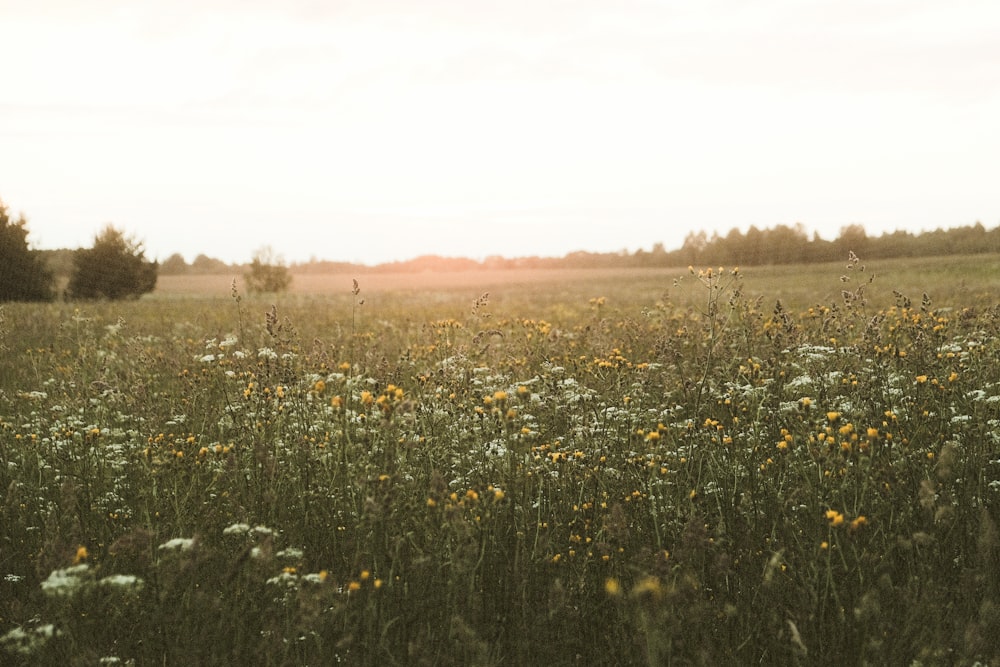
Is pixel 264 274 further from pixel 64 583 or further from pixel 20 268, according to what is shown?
pixel 64 583

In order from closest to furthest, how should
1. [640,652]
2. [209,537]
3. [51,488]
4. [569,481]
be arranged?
[640,652] → [209,537] → [569,481] → [51,488]

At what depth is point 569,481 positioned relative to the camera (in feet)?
12.6

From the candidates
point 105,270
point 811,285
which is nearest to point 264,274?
point 105,270

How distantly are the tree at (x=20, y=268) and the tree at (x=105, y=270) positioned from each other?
3.65 meters

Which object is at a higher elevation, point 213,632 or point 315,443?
point 315,443

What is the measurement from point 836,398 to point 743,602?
2.03 metres

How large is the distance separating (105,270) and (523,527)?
122 feet

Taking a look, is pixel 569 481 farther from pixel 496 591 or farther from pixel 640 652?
pixel 640 652

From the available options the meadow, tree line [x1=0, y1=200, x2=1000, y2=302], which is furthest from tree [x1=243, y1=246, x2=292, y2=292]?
the meadow

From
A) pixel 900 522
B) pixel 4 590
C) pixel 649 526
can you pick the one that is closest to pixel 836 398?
pixel 900 522

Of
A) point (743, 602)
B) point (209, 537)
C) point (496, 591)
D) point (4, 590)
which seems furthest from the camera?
point (209, 537)

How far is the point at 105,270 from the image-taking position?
111 ft

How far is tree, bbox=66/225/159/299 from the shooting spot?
1321 inches

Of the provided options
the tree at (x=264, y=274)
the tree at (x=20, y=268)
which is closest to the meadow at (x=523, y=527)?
the tree at (x=20, y=268)
